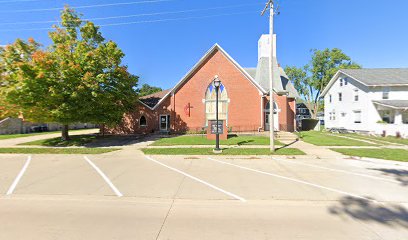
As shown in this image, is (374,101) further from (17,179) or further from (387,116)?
(17,179)

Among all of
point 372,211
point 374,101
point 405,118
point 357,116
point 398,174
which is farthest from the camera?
point 357,116

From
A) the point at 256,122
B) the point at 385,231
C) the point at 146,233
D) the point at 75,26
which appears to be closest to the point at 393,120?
the point at 256,122

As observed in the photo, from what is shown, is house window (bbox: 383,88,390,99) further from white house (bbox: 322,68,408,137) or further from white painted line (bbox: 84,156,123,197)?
white painted line (bbox: 84,156,123,197)

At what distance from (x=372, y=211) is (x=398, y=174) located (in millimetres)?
4898

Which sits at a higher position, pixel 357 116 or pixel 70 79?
pixel 70 79

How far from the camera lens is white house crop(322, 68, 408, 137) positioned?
2309cm

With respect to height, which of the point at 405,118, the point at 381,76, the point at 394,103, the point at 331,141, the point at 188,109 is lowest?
the point at 331,141

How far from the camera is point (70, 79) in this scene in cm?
1538

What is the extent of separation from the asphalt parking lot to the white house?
18597 mm

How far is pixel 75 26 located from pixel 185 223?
21302mm

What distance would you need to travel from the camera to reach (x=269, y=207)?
512 cm

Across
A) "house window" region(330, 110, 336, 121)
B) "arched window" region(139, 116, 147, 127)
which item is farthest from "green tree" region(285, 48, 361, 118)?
"arched window" region(139, 116, 147, 127)

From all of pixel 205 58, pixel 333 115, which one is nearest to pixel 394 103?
pixel 333 115

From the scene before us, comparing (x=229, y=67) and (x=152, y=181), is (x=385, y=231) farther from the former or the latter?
(x=229, y=67)
